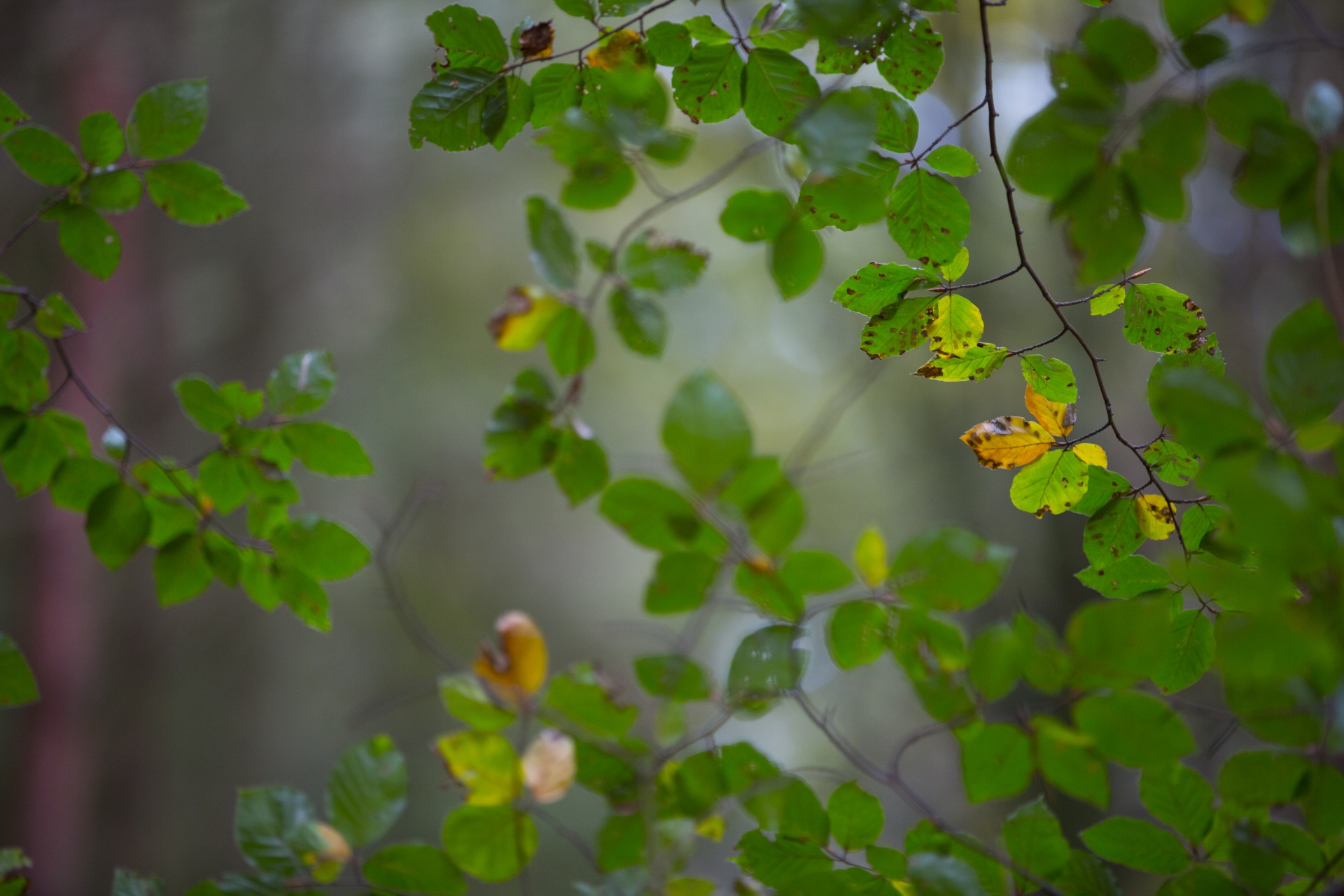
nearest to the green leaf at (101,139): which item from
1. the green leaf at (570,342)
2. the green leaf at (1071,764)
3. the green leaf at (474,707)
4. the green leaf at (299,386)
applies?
the green leaf at (299,386)

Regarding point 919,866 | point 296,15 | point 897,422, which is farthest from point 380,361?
point 919,866

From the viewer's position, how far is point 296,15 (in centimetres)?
249

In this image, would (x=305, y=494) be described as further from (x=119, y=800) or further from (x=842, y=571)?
(x=842, y=571)

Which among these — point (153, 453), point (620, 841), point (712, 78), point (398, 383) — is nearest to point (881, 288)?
point (712, 78)

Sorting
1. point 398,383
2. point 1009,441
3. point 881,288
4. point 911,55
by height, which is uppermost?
point 911,55

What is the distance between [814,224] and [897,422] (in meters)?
2.45

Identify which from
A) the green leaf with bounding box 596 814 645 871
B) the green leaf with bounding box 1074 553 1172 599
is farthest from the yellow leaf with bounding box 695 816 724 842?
the green leaf with bounding box 1074 553 1172 599

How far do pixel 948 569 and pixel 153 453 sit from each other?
48cm

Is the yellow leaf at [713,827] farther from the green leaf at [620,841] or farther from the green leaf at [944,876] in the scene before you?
A: the green leaf at [944,876]

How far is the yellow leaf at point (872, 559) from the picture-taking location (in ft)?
1.22

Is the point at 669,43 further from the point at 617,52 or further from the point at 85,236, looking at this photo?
the point at 85,236

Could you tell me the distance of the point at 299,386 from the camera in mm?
483

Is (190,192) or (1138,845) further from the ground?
(190,192)

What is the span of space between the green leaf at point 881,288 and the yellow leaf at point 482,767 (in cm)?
34
